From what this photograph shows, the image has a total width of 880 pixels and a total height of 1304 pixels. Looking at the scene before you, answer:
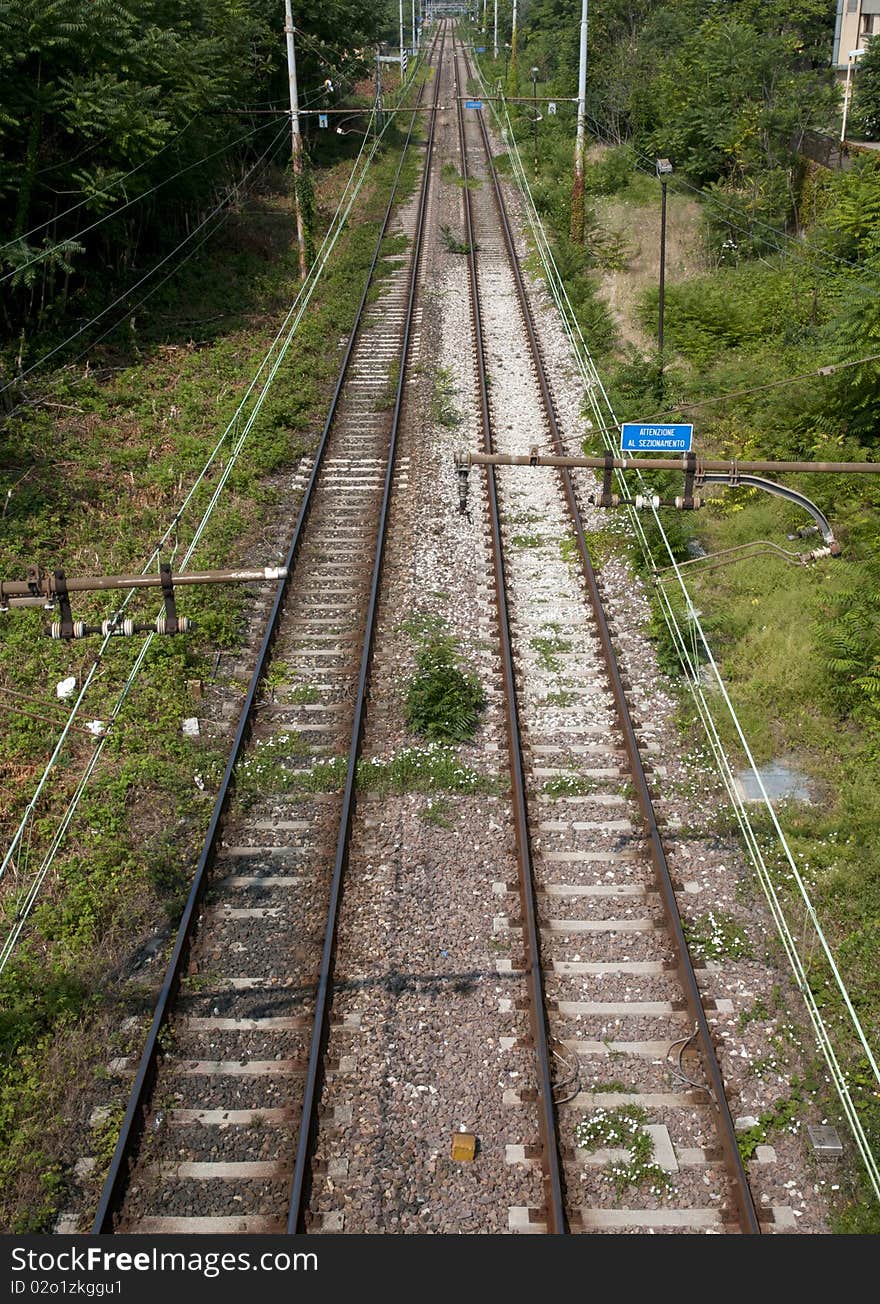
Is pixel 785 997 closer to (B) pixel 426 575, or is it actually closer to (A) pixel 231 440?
(B) pixel 426 575

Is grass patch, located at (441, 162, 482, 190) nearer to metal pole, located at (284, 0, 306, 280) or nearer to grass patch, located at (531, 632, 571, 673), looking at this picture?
metal pole, located at (284, 0, 306, 280)

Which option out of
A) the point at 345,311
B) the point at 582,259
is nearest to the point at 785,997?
the point at 345,311

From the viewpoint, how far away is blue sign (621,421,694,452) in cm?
1084

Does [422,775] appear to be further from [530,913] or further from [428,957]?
[428,957]

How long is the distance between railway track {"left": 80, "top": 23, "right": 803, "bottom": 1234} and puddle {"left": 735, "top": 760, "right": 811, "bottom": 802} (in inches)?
53.7

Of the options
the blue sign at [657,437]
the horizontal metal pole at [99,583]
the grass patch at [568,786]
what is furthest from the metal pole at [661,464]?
the grass patch at [568,786]

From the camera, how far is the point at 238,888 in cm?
1182

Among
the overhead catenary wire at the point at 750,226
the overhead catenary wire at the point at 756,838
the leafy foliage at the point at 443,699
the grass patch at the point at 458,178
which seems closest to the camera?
the overhead catenary wire at the point at 756,838

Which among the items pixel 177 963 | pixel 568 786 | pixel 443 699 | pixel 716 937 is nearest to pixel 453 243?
pixel 443 699

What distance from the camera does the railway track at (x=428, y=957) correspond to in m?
8.83

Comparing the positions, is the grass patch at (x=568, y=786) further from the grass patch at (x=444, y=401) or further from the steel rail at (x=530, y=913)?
the grass patch at (x=444, y=401)

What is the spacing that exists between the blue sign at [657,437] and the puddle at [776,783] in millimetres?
4527

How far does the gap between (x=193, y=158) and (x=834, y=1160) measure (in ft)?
94.7

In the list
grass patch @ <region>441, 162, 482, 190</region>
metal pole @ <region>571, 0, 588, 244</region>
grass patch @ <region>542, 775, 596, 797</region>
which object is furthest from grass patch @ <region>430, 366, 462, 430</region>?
grass patch @ <region>441, 162, 482, 190</region>
